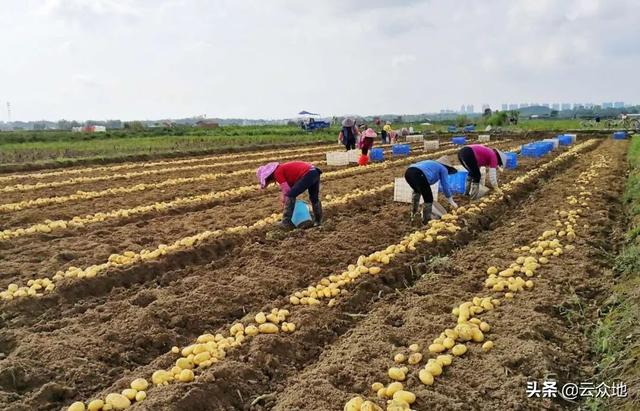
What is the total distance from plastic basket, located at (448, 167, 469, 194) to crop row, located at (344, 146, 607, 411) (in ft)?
10.5

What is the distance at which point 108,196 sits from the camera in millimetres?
12664

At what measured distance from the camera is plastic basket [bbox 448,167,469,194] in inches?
466

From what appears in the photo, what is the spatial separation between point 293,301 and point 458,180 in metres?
7.34

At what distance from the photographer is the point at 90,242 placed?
8.29 meters

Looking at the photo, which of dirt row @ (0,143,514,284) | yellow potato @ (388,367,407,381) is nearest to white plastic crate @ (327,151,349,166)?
dirt row @ (0,143,514,284)

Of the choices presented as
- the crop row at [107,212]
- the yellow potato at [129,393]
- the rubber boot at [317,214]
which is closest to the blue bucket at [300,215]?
the rubber boot at [317,214]

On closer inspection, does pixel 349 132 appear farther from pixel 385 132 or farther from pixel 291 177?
pixel 291 177

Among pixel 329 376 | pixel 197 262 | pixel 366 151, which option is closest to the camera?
pixel 329 376

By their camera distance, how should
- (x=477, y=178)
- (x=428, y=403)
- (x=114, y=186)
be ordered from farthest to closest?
(x=114, y=186), (x=477, y=178), (x=428, y=403)

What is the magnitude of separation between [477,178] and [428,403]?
8.14m

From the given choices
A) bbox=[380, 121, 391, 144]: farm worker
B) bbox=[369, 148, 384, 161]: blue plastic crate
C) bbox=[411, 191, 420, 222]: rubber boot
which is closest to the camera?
bbox=[411, 191, 420, 222]: rubber boot

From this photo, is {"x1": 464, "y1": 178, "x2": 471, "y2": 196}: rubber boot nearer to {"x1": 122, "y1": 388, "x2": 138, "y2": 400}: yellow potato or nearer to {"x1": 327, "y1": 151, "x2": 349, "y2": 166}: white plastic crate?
{"x1": 327, "y1": 151, "x2": 349, "y2": 166}: white plastic crate

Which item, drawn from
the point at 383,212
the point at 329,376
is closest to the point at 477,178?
the point at 383,212

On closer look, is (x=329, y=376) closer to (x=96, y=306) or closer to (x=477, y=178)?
(x=96, y=306)
